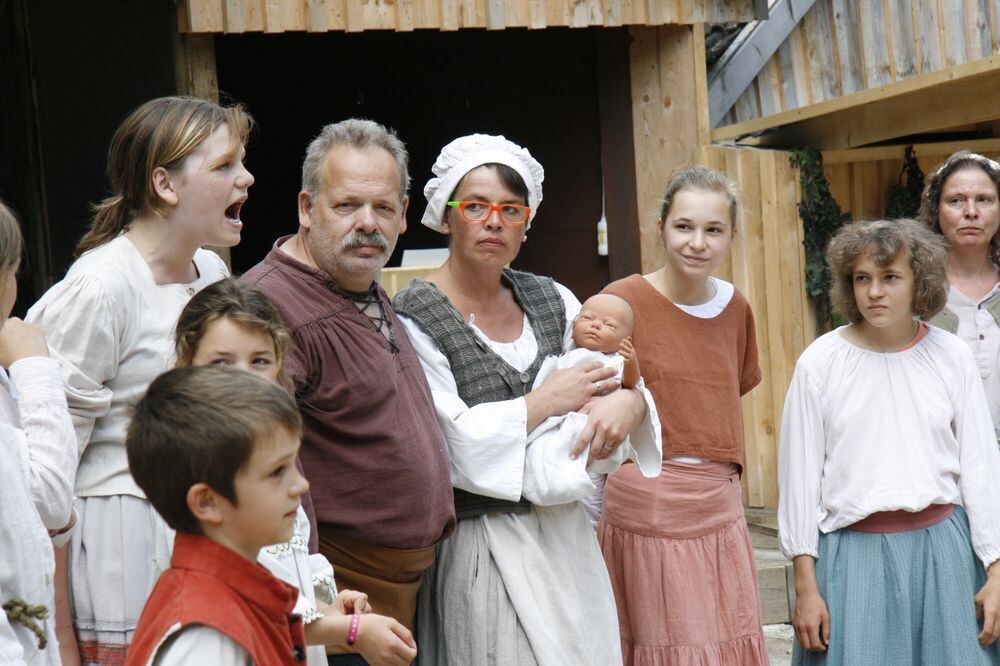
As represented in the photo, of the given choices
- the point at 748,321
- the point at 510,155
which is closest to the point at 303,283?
the point at 510,155

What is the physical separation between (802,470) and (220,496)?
2.22 meters

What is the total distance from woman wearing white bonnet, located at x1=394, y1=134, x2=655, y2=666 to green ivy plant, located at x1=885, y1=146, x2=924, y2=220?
4888 millimetres

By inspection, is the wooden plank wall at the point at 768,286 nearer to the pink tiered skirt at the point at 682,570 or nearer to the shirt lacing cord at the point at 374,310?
the pink tiered skirt at the point at 682,570

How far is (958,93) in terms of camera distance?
20.9 ft

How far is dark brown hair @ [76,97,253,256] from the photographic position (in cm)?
273

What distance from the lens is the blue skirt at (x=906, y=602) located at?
11.6ft

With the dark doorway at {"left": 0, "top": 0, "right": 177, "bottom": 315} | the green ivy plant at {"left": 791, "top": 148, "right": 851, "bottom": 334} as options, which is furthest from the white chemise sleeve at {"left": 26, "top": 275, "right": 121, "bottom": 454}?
the green ivy plant at {"left": 791, "top": 148, "right": 851, "bottom": 334}

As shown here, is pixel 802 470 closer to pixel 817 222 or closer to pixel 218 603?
pixel 218 603

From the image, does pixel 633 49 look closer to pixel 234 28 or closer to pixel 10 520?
pixel 234 28

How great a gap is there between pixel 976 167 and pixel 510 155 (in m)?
1.86

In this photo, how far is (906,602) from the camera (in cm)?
356

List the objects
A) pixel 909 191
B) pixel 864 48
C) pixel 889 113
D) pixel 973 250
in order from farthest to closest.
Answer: pixel 909 191 → pixel 864 48 → pixel 889 113 → pixel 973 250

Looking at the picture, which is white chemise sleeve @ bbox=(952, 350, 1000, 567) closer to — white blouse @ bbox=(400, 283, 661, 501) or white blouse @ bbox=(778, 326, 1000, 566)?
white blouse @ bbox=(778, 326, 1000, 566)

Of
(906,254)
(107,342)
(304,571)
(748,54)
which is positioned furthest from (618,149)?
(304,571)
